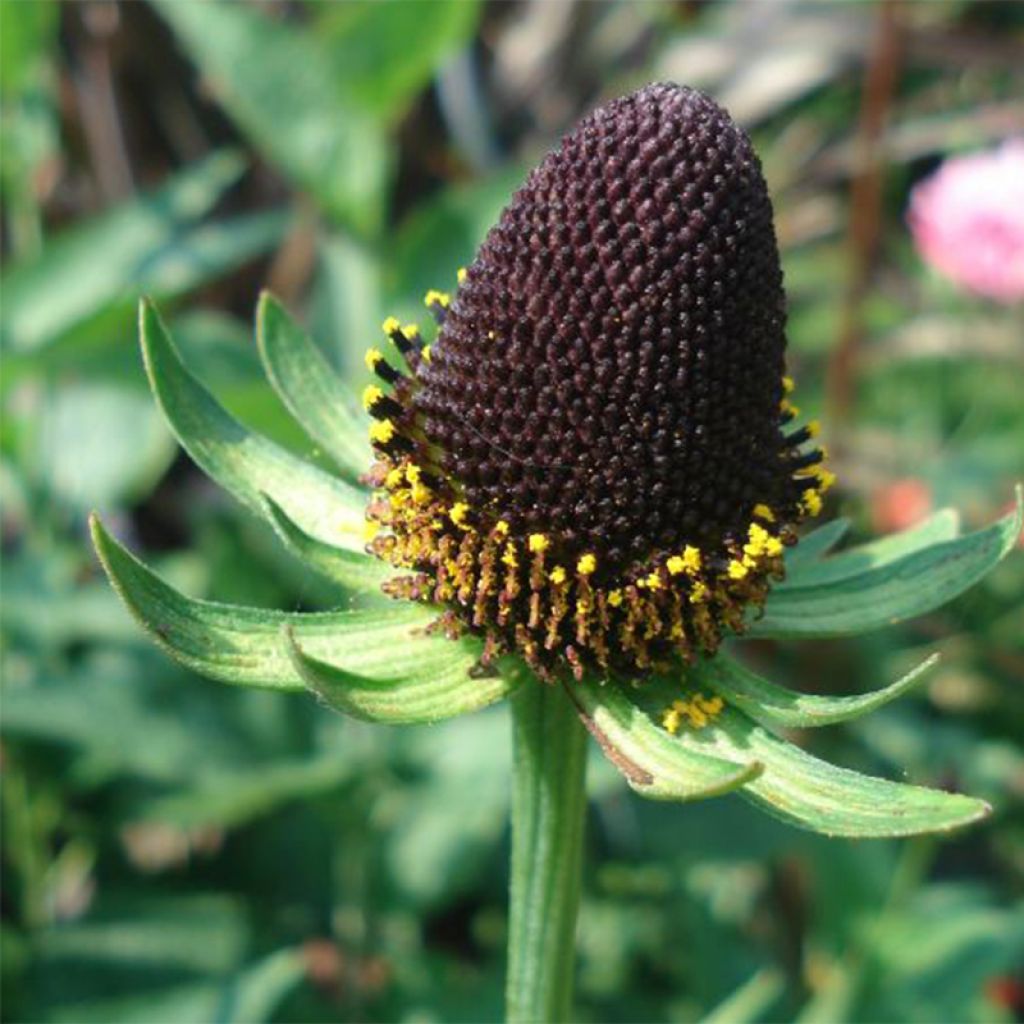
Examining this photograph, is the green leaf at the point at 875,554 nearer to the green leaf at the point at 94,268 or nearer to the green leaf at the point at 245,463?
the green leaf at the point at 245,463

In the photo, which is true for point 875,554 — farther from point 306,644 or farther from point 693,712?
point 306,644

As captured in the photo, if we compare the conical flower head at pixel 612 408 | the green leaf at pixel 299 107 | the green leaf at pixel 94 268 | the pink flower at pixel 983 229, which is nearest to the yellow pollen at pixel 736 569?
the conical flower head at pixel 612 408

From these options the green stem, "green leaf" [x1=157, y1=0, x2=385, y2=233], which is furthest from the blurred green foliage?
the green stem

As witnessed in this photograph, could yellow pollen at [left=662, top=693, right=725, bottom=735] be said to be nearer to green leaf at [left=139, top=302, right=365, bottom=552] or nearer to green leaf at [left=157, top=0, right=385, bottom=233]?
green leaf at [left=139, top=302, right=365, bottom=552]

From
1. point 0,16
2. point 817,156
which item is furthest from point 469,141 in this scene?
point 0,16

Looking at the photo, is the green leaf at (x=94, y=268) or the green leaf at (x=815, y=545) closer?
the green leaf at (x=815, y=545)

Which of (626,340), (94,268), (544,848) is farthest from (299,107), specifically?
(544,848)

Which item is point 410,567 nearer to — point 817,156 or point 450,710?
point 450,710
